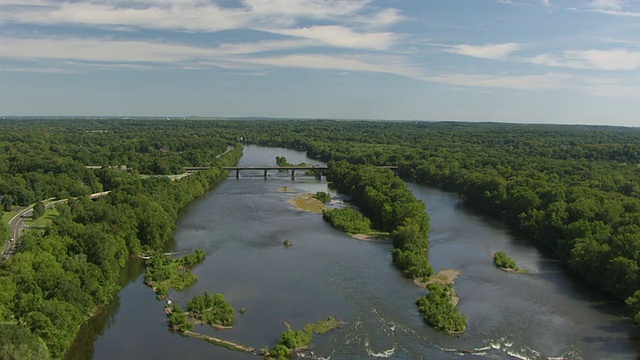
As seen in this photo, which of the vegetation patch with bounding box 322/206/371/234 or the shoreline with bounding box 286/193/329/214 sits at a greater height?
the vegetation patch with bounding box 322/206/371/234

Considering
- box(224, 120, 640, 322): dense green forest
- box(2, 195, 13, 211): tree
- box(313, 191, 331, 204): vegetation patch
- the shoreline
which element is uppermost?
box(224, 120, 640, 322): dense green forest

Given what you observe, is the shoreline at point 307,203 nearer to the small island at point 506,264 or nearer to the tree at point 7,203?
the small island at point 506,264

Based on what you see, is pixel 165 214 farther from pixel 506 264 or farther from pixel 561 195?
pixel 561 195

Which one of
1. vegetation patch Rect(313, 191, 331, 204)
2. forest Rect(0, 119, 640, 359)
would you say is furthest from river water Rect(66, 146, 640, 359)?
vegetation patch Rect(313, 191, 331, 204)

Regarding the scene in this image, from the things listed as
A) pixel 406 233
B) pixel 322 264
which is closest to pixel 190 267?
pixel 322 264

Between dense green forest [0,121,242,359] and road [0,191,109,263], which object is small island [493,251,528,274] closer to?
dense green forest [0,121,242,359]

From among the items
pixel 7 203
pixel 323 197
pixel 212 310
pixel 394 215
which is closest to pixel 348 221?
pixel 394 215

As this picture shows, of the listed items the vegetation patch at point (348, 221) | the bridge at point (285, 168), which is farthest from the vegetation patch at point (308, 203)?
the bridge at point (285, 168)
